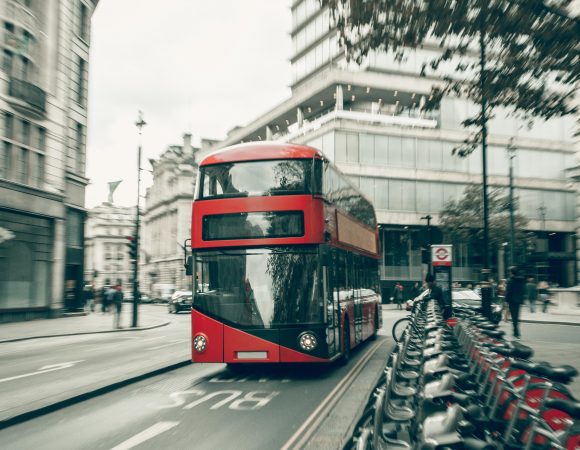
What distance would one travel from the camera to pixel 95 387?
936 cm

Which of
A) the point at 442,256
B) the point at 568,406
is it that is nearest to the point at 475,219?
the point at 442,256

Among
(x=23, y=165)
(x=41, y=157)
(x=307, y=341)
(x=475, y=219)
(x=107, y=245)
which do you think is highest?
(x=107, y=245)

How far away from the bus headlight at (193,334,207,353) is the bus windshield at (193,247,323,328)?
41 centimetres

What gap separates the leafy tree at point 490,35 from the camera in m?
8.57

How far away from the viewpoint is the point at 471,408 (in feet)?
10.9

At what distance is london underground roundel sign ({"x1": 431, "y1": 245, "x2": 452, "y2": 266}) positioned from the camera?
787 inches

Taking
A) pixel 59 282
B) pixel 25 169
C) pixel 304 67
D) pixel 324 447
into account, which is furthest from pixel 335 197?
pixel 304 67

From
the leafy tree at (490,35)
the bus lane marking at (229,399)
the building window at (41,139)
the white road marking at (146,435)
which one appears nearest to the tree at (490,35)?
the leafy tree at (490,35)

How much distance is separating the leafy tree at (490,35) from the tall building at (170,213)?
78.2 metres

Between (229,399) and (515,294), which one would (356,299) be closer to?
(515,294)

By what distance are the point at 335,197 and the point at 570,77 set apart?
4.59 m

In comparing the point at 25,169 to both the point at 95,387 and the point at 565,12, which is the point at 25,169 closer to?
the point at 95,387

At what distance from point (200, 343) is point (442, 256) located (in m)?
11.7

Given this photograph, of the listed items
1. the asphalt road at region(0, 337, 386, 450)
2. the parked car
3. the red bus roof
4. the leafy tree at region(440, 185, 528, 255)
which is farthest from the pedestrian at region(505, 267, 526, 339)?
the parked car
